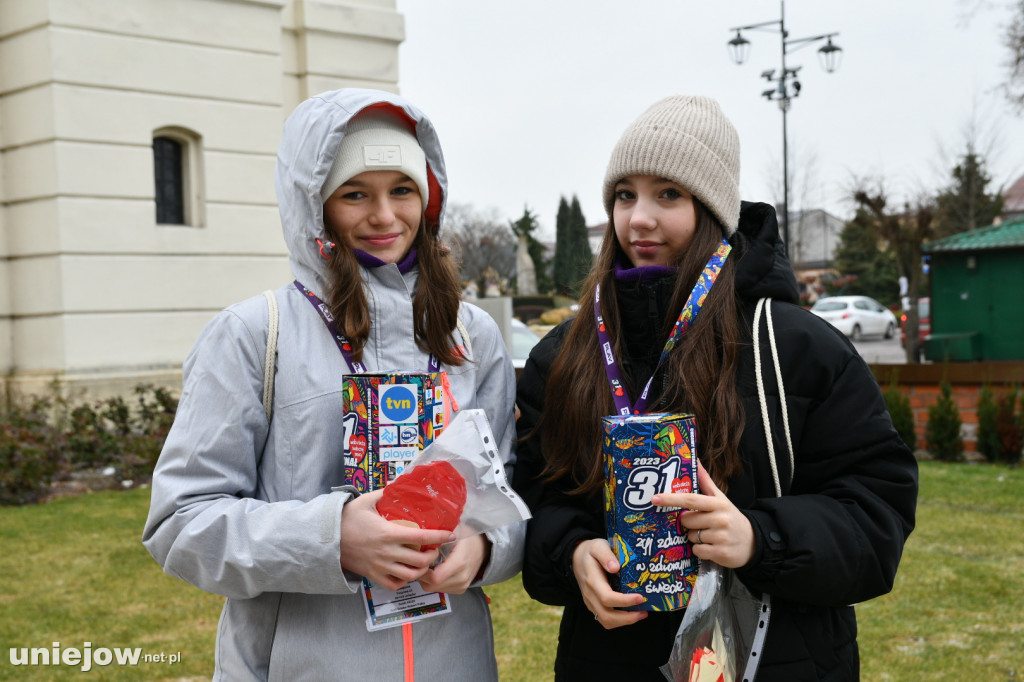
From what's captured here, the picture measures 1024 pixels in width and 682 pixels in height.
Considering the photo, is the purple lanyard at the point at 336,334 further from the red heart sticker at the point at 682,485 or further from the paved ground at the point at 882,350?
the paved ground at the point at 882,350

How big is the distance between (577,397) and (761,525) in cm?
55

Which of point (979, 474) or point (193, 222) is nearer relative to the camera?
point (979, 474)

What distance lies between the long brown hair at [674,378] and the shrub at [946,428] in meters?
8.89

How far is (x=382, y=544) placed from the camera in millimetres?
1978

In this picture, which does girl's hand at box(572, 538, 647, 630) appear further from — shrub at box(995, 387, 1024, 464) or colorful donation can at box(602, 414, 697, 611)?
shrub at box(995, 387, 1024, 464)

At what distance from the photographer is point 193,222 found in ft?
41.3

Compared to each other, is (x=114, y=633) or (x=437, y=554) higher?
A: (x=437, y=554)

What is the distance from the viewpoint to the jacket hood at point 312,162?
2.29 metres

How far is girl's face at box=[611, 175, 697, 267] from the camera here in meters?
2.44

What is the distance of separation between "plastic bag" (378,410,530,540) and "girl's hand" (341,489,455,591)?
3 cm

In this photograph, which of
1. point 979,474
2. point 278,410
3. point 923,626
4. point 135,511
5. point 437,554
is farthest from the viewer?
point 979,474

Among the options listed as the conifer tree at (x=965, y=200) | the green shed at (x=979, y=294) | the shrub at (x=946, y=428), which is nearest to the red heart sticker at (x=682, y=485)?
the shrub at (x=946, y=428)

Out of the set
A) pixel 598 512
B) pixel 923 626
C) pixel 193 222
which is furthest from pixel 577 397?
pixel 193 222

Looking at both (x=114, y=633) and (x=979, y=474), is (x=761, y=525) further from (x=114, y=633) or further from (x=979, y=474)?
(x=979, y=474)
